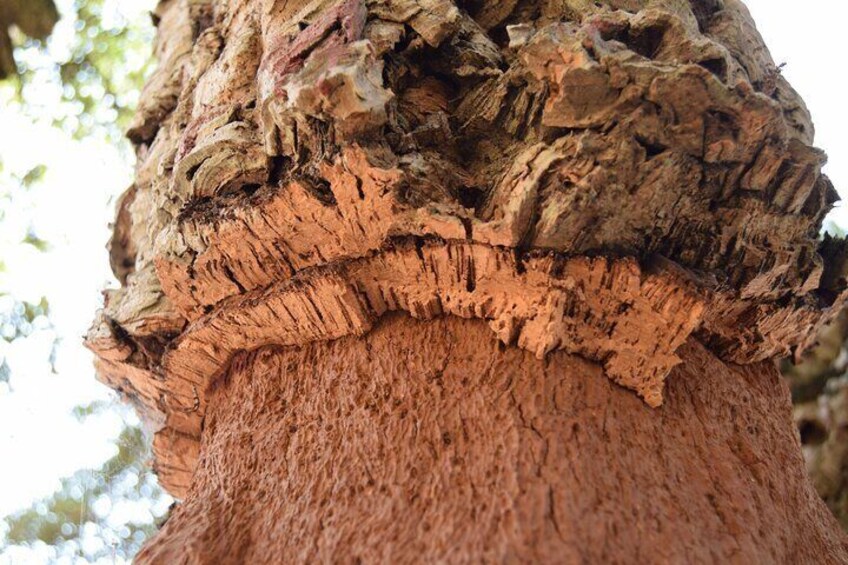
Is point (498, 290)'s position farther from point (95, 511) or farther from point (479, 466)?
point (95, 511)

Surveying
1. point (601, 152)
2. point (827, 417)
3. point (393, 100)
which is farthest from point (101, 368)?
point (827, 417)

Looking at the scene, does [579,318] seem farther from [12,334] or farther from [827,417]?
[12,334]

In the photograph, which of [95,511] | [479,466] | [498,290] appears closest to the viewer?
[479,466]

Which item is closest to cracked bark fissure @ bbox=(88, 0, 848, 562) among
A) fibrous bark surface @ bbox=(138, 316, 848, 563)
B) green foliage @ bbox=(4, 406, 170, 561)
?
fibrous bark surface @ bbox=(138, 316, 848, 563)

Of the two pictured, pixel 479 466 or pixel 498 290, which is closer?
pixel 479 466

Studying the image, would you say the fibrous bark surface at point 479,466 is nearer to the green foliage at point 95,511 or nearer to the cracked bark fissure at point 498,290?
the cracked bark fissure at point 498,290

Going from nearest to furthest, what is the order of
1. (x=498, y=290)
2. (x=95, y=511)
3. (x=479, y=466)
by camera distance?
(x=479, y=466) → (x=498, y=290) → (x=95, y=511)

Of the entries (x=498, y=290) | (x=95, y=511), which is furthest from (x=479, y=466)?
(x=95, y=511)
